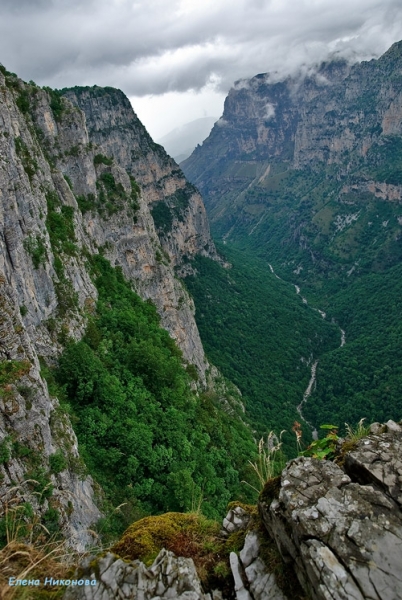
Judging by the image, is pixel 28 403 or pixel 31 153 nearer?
pixel 28 403

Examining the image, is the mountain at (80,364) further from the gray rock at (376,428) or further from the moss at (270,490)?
the gray rock at (376,428)

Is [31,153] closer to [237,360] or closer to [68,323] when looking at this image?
[68,323]

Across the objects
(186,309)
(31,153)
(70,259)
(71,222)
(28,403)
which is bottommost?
(186,309)

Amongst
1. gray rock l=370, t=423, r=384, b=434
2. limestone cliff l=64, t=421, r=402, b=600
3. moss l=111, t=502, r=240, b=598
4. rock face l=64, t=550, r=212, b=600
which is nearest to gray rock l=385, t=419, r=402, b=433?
gray rock l=370, t=423, r=384, b=434

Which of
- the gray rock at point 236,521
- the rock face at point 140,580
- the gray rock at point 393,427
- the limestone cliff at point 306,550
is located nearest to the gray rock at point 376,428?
the gray rock at point 393,427

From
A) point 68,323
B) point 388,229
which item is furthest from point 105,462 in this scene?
point 388,229

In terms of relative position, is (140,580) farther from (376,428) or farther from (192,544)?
(376,428)

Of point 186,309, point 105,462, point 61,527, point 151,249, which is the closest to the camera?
point 61,527

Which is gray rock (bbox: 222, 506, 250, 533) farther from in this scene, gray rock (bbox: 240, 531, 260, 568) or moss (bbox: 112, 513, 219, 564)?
gray rock (bbox: 240, 531, 260, 568)
